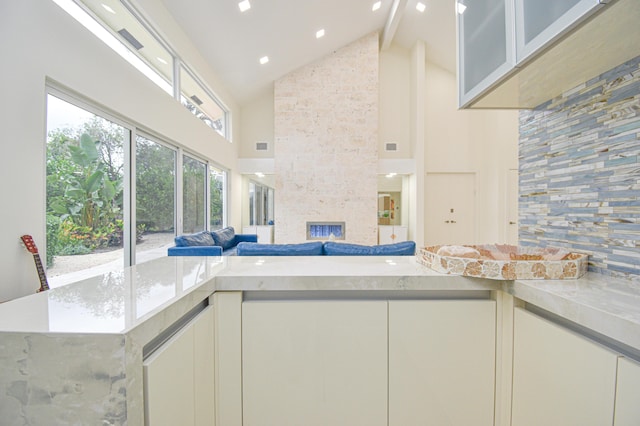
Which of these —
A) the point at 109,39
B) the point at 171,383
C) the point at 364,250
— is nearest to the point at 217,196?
the point at 109,39

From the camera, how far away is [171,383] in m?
0.77

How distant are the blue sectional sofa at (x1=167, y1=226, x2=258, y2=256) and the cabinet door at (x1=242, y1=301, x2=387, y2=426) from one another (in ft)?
8.45

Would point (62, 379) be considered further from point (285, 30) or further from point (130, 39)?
point (285, 30)

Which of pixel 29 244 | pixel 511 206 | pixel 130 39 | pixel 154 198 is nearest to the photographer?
pixel 29 244

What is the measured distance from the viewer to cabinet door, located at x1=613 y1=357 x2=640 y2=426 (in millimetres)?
647

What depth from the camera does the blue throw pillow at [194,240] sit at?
11.9ft

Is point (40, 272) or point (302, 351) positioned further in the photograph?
point (40, 272)

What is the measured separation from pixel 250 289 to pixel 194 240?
3.14 m

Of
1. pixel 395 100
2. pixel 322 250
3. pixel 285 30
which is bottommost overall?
pixel 322 250

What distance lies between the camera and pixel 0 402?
60 centimetres

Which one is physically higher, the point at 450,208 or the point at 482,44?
the point at 482,44

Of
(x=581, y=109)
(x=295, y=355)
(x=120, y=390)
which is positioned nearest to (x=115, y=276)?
(x=120, y=390)

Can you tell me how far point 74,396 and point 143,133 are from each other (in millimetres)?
3229

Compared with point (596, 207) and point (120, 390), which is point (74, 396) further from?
point (596, 207)
